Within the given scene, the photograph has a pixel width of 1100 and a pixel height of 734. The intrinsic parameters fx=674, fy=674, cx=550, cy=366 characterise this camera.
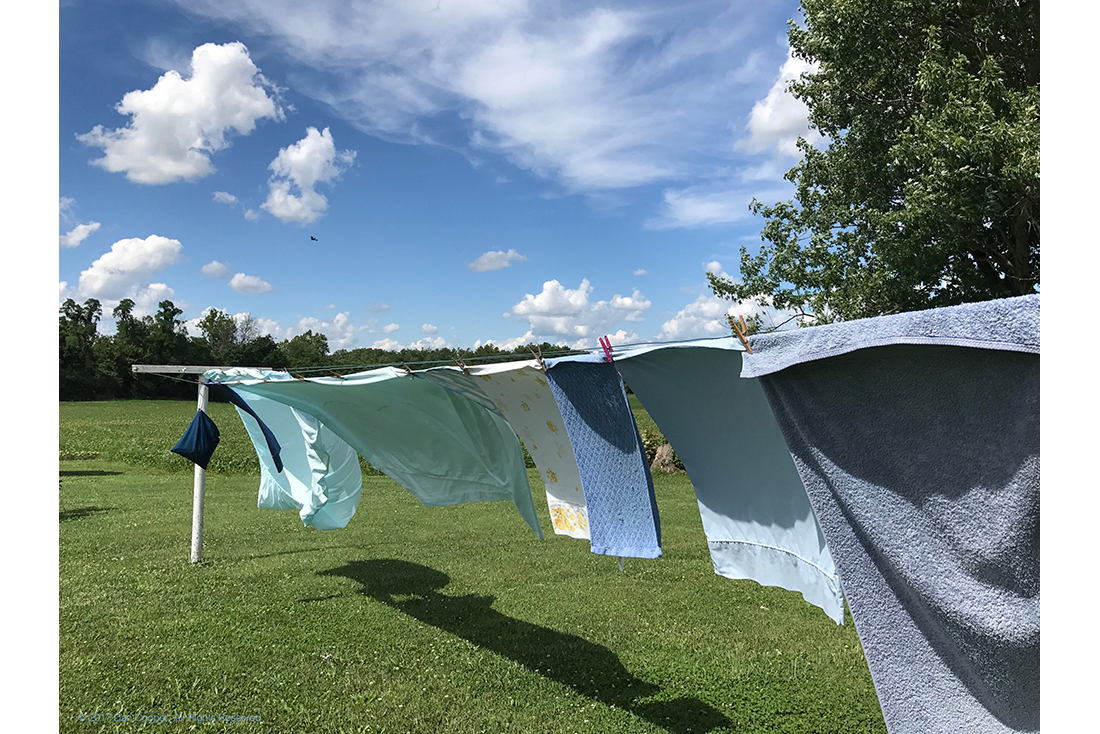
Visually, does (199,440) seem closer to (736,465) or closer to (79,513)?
(736,465)

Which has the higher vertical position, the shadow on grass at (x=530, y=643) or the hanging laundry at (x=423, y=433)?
the hanging laundry at (x=423, y=433)

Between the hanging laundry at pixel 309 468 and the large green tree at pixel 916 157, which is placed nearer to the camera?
the hanging laundry at pixel 309 468

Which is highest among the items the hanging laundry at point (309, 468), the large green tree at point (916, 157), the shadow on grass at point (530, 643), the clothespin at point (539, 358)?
the large green tree at point (916, 157)

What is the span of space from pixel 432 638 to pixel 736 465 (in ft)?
10.9

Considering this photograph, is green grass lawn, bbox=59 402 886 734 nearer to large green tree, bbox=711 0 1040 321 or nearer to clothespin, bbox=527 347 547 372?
clothespin, bbox=527 347 547 372

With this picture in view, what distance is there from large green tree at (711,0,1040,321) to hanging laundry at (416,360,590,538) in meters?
8.03

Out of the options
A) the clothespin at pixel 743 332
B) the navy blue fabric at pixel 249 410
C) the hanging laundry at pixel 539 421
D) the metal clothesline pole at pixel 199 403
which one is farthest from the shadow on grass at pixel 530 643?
the clothespin at pixel 743 332

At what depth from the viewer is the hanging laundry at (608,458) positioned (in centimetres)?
308

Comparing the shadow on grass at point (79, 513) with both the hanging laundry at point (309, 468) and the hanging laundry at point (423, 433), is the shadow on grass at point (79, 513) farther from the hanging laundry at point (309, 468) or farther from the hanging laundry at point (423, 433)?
the hanging laundry at point (423, 433)

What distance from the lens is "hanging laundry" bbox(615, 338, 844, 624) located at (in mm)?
2781

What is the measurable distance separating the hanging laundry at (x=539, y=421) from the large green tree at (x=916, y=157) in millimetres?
8026

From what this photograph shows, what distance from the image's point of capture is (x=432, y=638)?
5254 mm

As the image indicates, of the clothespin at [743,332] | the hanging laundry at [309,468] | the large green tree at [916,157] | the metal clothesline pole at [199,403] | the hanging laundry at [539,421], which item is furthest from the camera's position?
the large green tree at [916,157]

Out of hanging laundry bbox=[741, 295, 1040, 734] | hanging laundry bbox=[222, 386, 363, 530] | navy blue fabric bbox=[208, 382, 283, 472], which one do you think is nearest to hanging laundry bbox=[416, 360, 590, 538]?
hanging laundry bbox=[741, 295, 1040, 734]
